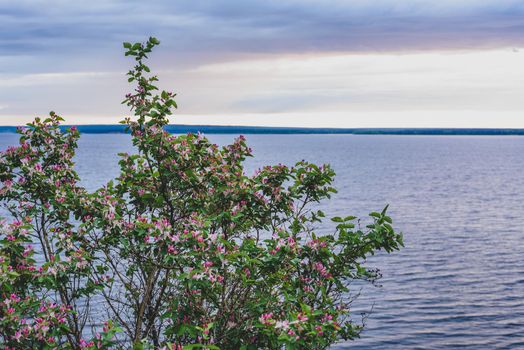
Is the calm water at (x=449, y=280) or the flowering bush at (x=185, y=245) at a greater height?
the flowering bush at (x=185, y=245)

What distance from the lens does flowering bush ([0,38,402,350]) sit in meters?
7.15

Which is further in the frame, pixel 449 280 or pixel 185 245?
pixel 449 280

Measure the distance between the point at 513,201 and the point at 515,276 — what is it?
38719 mm

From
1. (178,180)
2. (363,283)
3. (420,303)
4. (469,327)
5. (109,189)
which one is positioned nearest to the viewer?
(178,180)

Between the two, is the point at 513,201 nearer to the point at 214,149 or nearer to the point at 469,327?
the point at 469,327

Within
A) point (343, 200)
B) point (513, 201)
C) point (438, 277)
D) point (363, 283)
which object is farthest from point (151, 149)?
point (513, 201)

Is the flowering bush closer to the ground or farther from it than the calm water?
farther from it

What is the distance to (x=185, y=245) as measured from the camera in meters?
7.26

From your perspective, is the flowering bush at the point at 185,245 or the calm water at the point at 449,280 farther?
the calm water at the point at 449,280

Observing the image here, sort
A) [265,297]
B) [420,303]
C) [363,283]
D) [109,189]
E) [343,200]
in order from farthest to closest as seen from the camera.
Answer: [343,200] < [363,283] < [420,303] < [109,189] < [265,297]

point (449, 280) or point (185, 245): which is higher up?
point (185, 245)

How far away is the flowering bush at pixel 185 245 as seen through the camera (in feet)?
23.5

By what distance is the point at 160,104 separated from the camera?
8633 mm

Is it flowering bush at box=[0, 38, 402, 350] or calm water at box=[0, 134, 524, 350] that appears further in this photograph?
calm water at box=[0, 134, 524, 350]
